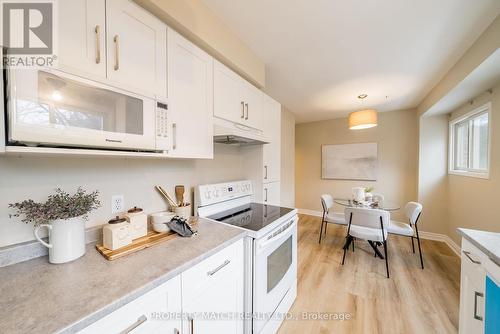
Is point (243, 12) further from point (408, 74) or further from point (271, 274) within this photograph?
point (408, 74)

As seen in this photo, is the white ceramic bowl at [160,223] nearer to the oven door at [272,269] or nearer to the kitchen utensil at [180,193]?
the kitchen utensil at [180,193]

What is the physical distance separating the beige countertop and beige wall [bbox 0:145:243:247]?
0.22 m

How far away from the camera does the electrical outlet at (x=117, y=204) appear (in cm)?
116

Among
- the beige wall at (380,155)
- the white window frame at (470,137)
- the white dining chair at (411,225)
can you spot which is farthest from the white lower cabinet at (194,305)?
the beige wall at (380,155)

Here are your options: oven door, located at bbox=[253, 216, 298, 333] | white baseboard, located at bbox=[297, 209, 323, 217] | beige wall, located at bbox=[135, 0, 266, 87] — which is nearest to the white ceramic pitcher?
oven door, located at bbox=[253, 216, 298, 333]

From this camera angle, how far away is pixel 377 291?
195 centimetres

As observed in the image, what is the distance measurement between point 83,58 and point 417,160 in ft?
15.5

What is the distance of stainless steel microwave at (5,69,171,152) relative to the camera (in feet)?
2.08

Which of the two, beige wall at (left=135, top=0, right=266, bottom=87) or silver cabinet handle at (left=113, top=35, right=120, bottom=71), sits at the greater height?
beige wall at (left=135, top=0, right=266, bottom=87)

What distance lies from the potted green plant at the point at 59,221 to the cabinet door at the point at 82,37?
0.60m

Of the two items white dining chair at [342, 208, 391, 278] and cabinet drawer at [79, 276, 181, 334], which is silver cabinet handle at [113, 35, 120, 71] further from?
white dining chair at [342, 208, 391, 278]

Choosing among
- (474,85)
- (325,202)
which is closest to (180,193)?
(325,202)

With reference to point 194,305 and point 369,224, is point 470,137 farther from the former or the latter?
point 194,305

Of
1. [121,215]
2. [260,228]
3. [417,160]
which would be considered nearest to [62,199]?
[121,215]
